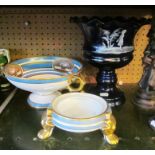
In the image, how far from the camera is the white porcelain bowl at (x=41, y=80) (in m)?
0.71

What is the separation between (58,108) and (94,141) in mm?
124

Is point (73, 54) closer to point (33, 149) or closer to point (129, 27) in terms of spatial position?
point (129, 27)

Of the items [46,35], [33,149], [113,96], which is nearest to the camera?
[33,149]

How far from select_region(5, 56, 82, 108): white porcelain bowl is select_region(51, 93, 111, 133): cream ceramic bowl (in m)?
0.05

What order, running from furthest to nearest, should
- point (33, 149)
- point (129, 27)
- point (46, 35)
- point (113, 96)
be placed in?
point (46, 35) → point (113, 96) → point (129, 27) → point (33, 149)

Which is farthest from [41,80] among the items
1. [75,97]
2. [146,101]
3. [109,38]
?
[146,101]

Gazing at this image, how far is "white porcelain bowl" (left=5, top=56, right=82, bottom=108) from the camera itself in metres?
0.71

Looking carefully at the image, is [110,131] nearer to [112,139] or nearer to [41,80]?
[112,139]

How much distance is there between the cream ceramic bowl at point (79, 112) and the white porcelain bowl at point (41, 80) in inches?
1.8

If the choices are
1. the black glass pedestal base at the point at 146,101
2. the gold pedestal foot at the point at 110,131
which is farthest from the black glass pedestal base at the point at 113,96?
the gold pedestal foot at the point at 110,131

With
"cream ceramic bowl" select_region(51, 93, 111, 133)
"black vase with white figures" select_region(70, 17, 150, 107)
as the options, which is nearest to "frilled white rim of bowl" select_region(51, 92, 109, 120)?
"cream ceramic bowl" select_region(51, 93, 111, 133)

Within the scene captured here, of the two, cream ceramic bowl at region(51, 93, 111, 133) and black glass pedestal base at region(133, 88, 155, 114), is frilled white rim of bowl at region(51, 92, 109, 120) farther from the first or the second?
black glass pedestal base at region(133, 88, 155, 114)

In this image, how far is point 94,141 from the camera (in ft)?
2.07

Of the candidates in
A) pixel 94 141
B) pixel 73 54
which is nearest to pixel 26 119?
pixel 94 141
